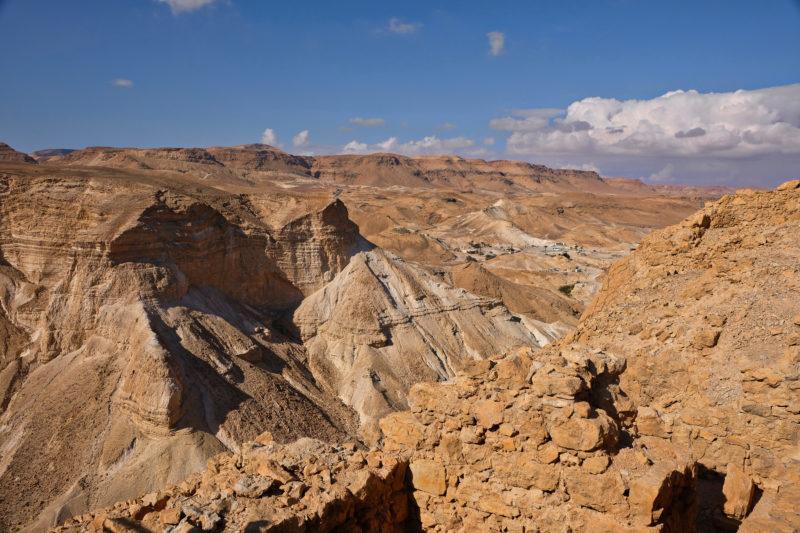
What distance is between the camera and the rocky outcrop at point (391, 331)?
86.4 ft

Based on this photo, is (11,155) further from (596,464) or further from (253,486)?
(596,464)

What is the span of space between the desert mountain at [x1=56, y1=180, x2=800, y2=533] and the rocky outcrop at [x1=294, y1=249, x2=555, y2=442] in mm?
15856

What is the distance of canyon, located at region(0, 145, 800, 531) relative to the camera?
22.7 feet

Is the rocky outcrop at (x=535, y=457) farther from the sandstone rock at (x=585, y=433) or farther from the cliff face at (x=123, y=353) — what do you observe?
the cliff face at (x=123, y=353)

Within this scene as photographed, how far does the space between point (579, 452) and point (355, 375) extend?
68.0ft

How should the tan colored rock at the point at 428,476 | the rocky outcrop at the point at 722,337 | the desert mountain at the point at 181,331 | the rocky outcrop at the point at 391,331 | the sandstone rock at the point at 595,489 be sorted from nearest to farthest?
1. the sandstone rock at the point at 595,489
2. the tan colored rock at the point at 428,476
3. the rocky outcrop at the point at 722,337
4. the desert mountain at the point at 181,331
5. the rocky outcrop at the point at 391,331

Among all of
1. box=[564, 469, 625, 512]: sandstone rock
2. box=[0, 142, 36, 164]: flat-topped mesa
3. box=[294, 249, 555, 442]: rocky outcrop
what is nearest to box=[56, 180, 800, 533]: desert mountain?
box=[564, 469, 625, 512]: sandstone rock

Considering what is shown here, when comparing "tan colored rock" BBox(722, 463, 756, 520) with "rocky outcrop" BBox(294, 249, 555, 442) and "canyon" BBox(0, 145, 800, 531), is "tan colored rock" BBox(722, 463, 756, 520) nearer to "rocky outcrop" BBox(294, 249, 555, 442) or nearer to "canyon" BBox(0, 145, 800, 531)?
"canyon" BBox(0, 145, 800, 531)

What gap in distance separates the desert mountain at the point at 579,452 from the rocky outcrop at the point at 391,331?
1586 cm

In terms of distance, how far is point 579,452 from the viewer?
6.52 m

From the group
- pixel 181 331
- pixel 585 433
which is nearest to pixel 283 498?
pixel 585 433

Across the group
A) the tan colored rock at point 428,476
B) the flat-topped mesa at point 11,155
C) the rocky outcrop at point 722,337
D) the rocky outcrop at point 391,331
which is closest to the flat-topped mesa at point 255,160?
the flat-topped mesa at point 11,155

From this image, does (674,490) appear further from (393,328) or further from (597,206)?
(597,206)

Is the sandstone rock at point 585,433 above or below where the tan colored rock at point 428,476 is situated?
above
